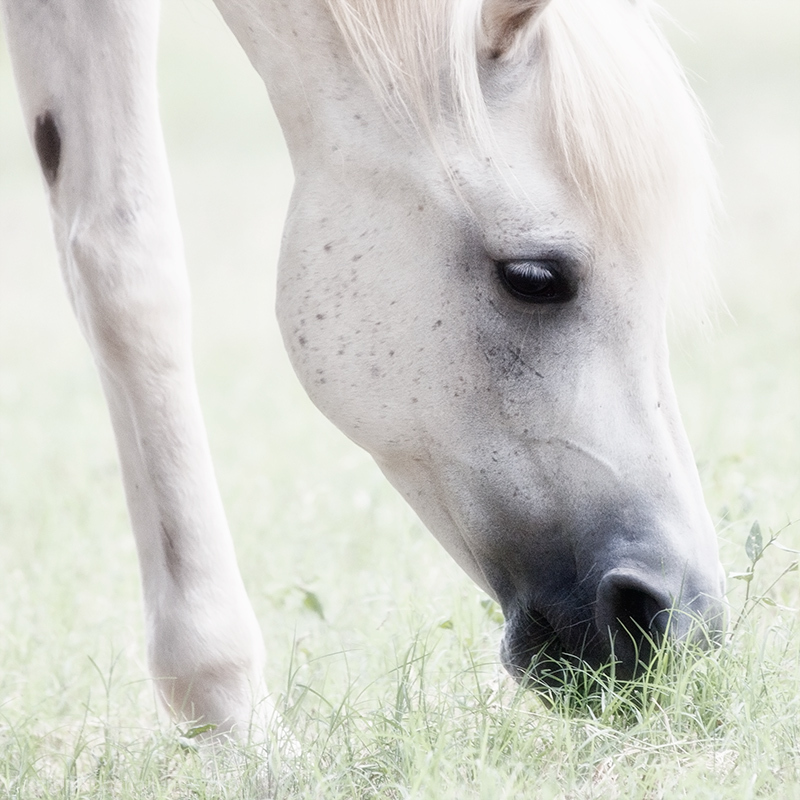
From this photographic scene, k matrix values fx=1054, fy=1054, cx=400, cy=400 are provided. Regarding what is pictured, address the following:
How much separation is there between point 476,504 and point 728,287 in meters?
4.79

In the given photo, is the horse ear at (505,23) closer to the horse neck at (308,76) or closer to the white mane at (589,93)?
the white mane at (589,93)

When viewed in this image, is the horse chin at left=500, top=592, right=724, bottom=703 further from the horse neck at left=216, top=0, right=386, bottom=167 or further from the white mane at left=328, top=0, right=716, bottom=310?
the horse neck at left=216, top=0, right=386, bottom=167

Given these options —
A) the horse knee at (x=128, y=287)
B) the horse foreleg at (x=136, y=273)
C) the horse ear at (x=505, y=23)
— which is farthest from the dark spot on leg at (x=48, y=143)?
the horse ear at (x=505, y=23)

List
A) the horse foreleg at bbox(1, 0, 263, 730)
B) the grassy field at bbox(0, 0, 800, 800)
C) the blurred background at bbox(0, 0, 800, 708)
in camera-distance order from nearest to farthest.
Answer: the grassy field at bbox(0, 0, 800, 800)
the horse foreleg at bbox(1, 0, 263, 730)
the blurred background at bbox(0, 0, 800, 708)

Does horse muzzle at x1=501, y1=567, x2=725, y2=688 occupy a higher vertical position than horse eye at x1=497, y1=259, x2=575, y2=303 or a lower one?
lower

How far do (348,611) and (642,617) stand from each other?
3.62 ft

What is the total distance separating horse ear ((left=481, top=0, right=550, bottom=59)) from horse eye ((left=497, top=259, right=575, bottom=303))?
13.7 inches

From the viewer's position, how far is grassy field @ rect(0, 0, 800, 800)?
1518mm

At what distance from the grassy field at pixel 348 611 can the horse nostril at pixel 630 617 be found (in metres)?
0.06

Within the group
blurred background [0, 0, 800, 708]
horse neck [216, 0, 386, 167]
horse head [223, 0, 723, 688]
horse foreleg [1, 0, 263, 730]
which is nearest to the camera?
horse head [223, 0, 723, 688]

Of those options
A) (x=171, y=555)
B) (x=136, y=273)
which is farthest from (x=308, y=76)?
(x=171, y=555)

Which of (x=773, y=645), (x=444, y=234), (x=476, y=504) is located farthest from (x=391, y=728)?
(x=444, y=234)

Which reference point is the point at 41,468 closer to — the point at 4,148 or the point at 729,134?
the point at 729,134

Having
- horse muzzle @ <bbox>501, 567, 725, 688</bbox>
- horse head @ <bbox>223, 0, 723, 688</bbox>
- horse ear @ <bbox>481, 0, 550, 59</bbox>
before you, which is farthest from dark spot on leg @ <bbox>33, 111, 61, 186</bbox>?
horse muzzle @ <bbox>501, 567, 725, 688</bbox>
